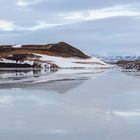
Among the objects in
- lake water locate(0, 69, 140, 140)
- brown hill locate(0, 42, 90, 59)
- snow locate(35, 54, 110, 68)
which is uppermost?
brown hill locate(0, 42, 90, 59)

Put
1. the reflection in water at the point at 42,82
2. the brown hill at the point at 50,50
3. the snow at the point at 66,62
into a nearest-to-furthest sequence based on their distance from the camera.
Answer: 1. the reflection in water at the point at 42,82
2. the snow at the point at 66,62
3. the brown hill at the point at 50,50

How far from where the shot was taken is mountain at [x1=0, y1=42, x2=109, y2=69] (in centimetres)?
6664

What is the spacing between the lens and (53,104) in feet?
43.0

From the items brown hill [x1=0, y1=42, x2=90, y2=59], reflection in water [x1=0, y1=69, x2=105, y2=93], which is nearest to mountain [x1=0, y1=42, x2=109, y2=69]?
brown hill [x1=0, y1=42, x2=90, y2=59]

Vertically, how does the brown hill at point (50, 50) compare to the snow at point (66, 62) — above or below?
above

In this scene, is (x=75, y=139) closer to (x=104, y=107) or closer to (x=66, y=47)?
(x=104, y=107)

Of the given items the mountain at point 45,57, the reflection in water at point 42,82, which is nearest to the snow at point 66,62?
the mountain at point 45,57

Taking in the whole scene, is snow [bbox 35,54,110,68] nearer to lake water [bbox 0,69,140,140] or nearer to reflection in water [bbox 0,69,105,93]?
reflection in water [bbox 0,69,105,93]

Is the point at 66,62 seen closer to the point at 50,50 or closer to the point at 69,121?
the point at 50,50

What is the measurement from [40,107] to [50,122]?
290 cm

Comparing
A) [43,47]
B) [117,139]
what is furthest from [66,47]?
[117,139]

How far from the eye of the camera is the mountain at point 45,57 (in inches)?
2624

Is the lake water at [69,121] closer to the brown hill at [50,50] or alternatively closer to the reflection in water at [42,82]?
the reflection in water at [42,82]

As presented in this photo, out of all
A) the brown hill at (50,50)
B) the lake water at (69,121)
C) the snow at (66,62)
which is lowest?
the lake water at (69,121)
